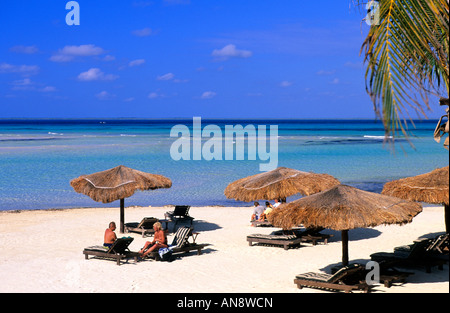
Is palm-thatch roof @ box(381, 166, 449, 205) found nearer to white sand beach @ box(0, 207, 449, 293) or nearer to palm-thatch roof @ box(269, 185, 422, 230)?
palm-thatch roof @ box(269, 185, 422, 230)

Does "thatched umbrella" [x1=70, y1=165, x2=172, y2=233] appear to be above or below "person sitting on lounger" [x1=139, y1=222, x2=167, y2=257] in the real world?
above

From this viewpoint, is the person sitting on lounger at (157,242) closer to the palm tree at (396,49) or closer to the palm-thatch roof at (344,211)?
the palm-thatch roof at (344,211)

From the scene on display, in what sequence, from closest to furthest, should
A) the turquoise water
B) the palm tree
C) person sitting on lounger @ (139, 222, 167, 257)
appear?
1. the palm tree
2. person sitting on lounger @ (139, 222, 167, 257)
3. the turquoise water

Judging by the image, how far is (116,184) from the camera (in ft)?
45.2

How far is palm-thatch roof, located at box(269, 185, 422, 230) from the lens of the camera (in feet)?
27.7

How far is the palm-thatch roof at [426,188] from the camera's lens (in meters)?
9.97

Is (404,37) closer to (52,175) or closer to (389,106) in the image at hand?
(389,106)

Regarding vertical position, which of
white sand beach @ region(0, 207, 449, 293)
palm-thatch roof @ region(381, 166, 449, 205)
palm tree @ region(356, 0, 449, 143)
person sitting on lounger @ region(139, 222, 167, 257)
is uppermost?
palm tree @ region(356, 0, 449, 143)

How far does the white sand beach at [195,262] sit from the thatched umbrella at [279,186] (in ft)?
4.02

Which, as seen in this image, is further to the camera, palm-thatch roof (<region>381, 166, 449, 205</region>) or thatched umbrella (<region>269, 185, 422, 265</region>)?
palm-thatch roof (<region>381, 166, 449, 205</region>)

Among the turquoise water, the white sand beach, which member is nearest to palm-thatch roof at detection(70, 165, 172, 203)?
the white sand beach

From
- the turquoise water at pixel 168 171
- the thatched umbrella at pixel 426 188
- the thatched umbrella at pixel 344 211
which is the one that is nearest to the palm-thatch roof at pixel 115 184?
the thatched umbrella at pixel 344 211

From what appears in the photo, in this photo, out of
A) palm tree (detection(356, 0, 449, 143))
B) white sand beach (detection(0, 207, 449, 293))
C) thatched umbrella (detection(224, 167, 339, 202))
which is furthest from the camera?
thatched umbrella (detection(224, 167, 339, 202))

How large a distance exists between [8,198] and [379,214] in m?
19.3
